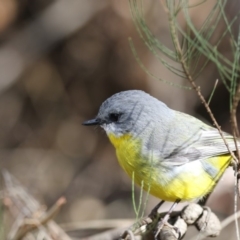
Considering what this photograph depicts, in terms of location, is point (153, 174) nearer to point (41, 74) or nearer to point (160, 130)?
point (160, 130)

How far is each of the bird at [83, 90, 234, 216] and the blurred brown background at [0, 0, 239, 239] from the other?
2775 millimetres

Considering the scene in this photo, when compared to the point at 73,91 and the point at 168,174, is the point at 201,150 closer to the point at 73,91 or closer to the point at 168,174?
the point at 168,174

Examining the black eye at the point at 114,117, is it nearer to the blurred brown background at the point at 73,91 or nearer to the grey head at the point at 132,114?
the grey head at the point at 132,114

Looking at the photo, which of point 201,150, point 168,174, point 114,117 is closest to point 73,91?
point 114,117

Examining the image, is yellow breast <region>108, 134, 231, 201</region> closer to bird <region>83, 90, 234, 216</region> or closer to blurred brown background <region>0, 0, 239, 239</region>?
bird <region>83, 90, 234, 216</region>

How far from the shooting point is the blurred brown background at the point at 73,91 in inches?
268

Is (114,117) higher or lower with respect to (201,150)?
higher

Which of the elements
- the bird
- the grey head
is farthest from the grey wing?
the grey head

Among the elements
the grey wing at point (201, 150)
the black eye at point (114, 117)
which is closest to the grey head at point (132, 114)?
the black eye at point (114, 117)

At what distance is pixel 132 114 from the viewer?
380cm

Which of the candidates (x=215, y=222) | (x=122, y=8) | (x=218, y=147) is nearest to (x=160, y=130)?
(x=218, y=147)

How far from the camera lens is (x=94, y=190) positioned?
753cm

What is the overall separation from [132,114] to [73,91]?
12.0 feet

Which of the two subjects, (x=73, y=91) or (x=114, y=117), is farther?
(x=73, y=91)
